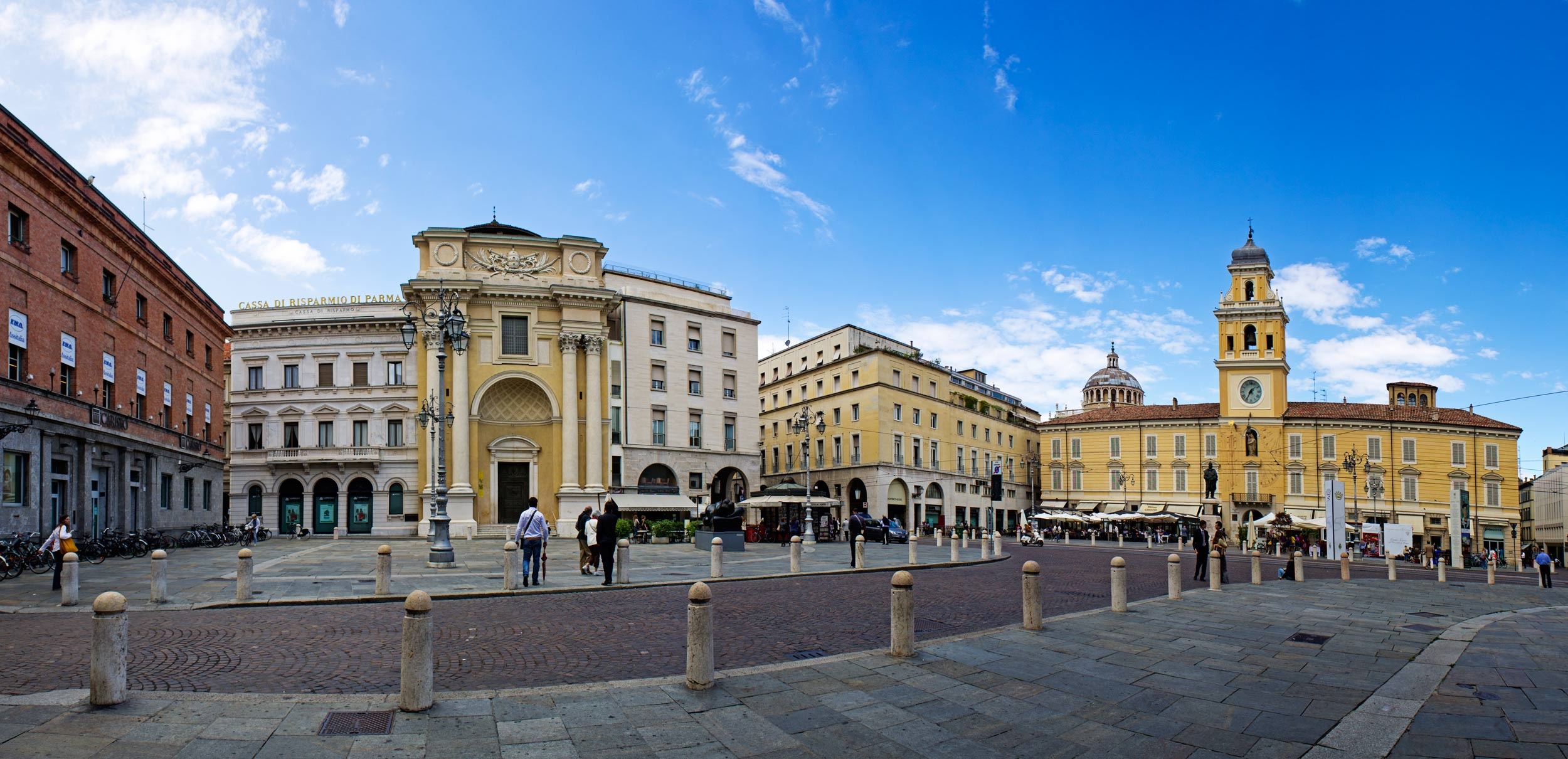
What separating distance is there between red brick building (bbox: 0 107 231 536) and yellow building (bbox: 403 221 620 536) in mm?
10355

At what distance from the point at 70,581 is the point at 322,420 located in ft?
118

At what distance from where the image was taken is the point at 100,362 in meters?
27.1

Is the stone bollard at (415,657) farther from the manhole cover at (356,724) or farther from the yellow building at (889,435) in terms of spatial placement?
the yellow building at (889,435)

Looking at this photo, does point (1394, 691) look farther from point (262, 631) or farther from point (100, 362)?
point (100, 362)

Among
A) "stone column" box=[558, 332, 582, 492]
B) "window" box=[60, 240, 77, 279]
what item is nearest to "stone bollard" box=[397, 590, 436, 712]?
"window" box=[60, 240, 77, 279]

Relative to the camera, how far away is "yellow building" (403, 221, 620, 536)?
4256 cm

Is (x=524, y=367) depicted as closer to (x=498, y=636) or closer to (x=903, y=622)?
(x=498, y=636)

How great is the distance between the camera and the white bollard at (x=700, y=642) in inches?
286

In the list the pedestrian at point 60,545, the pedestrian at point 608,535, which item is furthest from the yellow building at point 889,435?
the pedestrian at point 60,545

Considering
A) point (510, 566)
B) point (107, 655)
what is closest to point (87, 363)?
point (510, 566)

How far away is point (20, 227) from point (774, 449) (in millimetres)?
49955

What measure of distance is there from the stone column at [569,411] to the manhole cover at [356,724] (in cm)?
3665

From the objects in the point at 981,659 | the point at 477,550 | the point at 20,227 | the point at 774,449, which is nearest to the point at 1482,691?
the point at 981,659

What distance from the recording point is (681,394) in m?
50.0
